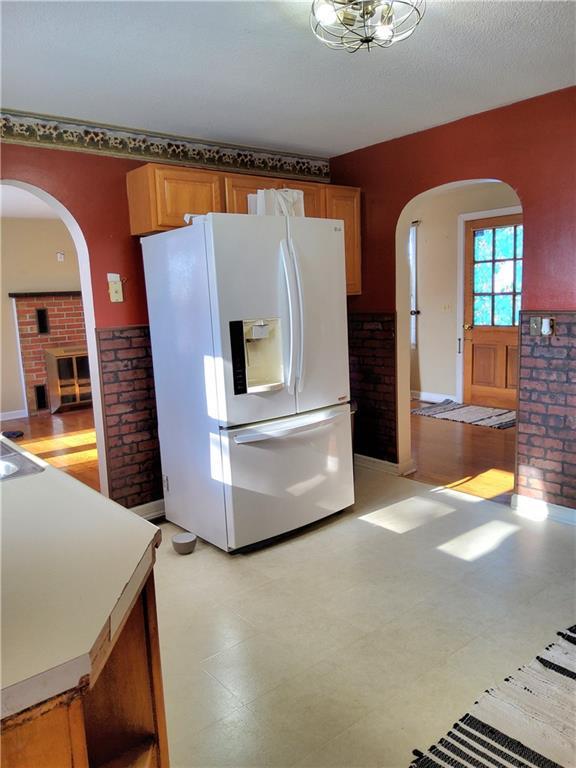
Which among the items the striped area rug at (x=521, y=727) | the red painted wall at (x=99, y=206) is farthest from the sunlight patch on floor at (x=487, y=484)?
the red painted wall at (x=99, y=206)

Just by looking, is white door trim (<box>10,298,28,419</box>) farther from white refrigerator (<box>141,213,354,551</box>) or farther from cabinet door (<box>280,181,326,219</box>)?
cabinet door (<box>280,181,326,219</box>)

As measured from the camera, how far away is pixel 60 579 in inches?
41.1

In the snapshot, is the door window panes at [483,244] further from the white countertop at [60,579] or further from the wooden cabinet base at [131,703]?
the wooden cabinet base at [131,703]

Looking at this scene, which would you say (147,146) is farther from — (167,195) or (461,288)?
(461,288)

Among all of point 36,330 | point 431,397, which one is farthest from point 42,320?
point 431,397

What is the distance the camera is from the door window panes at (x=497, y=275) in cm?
593

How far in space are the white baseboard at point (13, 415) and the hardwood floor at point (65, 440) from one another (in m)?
0.08

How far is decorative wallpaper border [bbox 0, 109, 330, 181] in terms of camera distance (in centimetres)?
312

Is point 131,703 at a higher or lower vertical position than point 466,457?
higher

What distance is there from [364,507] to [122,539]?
271 cm

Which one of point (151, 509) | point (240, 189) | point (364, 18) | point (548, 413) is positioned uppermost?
point (364, 18)

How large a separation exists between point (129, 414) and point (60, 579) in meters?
2.66

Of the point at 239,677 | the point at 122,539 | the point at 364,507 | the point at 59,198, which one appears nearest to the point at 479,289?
the point at 364,507

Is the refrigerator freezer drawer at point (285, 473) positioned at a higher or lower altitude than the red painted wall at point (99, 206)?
lower
